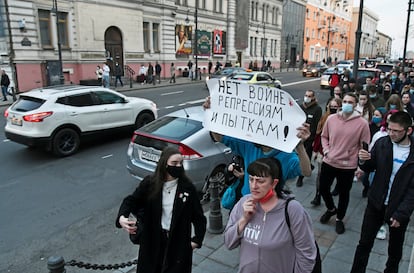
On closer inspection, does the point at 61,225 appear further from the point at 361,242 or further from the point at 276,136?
the point at 361,242

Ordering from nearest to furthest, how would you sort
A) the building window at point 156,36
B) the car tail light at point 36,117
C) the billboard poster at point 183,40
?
the car tail light at point 36,117 < the building window at point 156,36 < the billboard poster at point 183,40

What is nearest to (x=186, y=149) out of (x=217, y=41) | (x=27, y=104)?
Result: (x=27, y=104)

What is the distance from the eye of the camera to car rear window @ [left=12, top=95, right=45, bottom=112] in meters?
8.95

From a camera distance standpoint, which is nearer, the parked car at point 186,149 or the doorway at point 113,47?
the parked car at point 186,149

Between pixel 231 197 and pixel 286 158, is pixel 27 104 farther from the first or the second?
pixel 286 158

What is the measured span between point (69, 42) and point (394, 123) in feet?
85.6

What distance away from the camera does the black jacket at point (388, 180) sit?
3.30 meters

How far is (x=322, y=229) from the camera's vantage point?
500 cm

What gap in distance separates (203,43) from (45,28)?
19025 millimetres

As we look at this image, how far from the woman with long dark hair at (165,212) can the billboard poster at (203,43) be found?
37480mm

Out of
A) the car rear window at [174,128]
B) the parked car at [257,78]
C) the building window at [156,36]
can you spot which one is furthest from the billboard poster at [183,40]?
the car rear window at [174,128]

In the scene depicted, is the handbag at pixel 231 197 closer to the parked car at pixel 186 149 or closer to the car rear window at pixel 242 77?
the parked car at pixel 186 149

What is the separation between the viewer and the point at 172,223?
2.93 m

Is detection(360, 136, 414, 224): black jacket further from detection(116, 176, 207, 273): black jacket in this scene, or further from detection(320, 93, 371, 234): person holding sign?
detection(116, 176, 207, 273): black jacket
